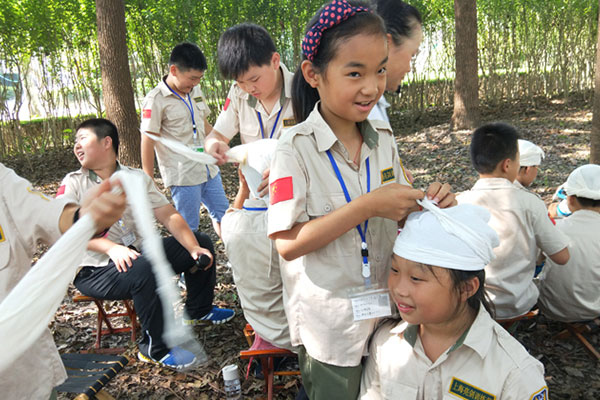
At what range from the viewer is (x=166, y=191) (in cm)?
690

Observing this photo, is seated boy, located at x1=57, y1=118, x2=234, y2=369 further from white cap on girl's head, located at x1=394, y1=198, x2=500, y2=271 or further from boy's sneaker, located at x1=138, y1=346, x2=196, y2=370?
white cap on girl's head, located at x1=394, y1=198, x2=500, y2=271

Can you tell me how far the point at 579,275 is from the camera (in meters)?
2.72

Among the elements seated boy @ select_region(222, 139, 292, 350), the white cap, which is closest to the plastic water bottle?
the white cap

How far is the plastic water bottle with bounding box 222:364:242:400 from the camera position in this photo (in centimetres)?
257

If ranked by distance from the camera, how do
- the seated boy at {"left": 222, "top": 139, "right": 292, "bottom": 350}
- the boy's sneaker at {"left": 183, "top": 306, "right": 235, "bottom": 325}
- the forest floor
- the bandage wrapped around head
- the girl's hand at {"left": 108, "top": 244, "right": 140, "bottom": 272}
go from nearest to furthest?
the bandage wrapped around head
the seated boy at {"left": 222, "top": 139, "right": 292, "bottom": 350}
the forest floor
the girl's hand at {"left": 108, "top": 244, "right": 140, "bottom": 272}
the boy's sneaker at {"left": 183, "top": 306, "right": 235, "bottom": 325}

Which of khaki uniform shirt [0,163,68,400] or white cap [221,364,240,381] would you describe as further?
white cap [221,364,240,381]

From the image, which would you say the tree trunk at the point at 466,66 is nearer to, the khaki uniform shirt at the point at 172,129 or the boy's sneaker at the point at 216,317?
the khaki uniform shirt at the point at 172,129

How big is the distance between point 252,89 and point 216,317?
1.82 meters

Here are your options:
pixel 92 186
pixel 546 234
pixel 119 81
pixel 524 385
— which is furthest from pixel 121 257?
pixel 119 81

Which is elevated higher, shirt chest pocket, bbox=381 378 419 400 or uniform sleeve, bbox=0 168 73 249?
uniform sleeve, bbox=0 168 73 249

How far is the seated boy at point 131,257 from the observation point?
9.58ft

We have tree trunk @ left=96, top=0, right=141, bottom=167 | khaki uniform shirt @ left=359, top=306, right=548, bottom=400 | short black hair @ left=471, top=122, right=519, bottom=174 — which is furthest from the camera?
tree trunk @ left=96, top=0, right=141, bottom=167

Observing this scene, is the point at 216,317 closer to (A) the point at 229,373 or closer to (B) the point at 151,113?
(A) the point at 229,373

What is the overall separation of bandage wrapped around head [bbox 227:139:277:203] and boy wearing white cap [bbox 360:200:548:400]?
0.84m
